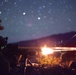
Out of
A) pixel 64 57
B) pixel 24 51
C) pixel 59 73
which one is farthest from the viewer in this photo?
pixel 64 57

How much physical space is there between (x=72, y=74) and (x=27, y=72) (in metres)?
3.07

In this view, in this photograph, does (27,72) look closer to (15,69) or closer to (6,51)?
(15,69)

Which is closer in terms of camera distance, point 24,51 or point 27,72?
point 24,51

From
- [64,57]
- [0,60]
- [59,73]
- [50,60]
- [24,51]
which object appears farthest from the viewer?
[64,57]

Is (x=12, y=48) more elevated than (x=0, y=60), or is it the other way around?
(x=12, y=48)

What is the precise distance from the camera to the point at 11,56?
14789mm

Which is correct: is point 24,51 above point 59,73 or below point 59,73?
above

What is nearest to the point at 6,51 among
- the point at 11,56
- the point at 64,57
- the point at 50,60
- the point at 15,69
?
the point at 11,56

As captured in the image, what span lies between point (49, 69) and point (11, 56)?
10.7ft

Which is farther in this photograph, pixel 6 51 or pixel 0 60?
pixel 6 51

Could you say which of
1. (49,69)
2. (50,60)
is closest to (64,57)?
(50,60)

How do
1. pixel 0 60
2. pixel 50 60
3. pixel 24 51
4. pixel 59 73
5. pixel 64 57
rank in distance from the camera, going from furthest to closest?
1. pixel 64 57
2. pixel 50 60
3. pixel 59 73
4. pixel 24 51
5. pixel 0 60

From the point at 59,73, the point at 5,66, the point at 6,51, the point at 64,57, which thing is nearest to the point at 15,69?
the point at 6,51

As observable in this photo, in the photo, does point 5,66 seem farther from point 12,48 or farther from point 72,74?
point 72,74
